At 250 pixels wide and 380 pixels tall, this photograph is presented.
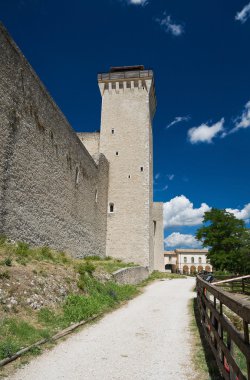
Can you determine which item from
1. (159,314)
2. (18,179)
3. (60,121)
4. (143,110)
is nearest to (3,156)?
(18,179)

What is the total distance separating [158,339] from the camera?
5.89 m

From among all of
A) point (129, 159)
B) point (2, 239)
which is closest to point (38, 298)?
point (2, 239)

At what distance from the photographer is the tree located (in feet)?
66.6

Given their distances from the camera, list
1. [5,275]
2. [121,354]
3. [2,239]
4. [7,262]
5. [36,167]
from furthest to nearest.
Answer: [36,167], [2,239], [7,262], [5,275], [121,354]

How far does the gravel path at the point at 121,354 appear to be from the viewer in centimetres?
400

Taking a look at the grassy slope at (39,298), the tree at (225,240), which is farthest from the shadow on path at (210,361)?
the tree at (225,240)

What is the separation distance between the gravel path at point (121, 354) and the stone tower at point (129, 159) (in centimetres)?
1704

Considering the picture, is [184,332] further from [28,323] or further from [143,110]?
[143,110]

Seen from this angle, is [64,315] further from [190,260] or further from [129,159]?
[190,260]

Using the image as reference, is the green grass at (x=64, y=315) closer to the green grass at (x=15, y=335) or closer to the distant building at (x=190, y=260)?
the green grass at (x=15, y=335)

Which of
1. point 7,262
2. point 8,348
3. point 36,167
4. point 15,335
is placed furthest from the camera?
point 36,167

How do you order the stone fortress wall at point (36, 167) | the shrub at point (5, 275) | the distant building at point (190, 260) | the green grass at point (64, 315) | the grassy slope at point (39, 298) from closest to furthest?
the green grass at point (64, 315) < the grassy slope at point (39, 298) < the shrub at point (5, 275) < the stone fortress wall at point (36, 167) < the distant building at point (190, 260)

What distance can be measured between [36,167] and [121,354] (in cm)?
923

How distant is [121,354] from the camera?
488 centimetres
